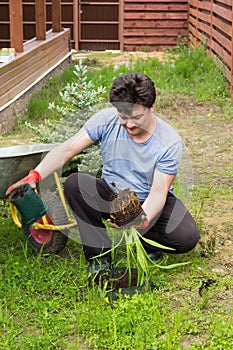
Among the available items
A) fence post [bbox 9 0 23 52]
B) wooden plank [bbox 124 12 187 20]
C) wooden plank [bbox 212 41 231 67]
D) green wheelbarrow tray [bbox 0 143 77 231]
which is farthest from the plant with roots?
wooden plank [bbox 124 12 187 20]

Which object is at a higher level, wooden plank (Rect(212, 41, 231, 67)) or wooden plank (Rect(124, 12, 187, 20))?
wooden plank (Rect(212, 41, 231, 67))

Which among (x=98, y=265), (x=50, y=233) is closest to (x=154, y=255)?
(x=98, y=265)

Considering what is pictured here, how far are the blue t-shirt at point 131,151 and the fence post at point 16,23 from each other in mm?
4635

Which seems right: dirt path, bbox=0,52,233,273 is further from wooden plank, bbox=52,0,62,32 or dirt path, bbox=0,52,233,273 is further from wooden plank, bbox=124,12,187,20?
wooden plank, bbox=124,12,187,20

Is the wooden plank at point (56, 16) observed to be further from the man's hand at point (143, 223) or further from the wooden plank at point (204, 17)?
the man's hand at point (143, 223)

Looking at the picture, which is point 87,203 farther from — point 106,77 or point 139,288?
point 106,77

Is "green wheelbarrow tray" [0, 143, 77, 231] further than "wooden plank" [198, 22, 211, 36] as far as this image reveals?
No

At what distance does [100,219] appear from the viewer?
424 cm

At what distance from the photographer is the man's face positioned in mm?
3867

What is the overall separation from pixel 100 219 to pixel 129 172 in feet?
1.12

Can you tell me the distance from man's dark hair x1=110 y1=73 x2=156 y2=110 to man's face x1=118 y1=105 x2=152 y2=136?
3 centimetres

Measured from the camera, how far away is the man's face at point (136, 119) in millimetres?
3867

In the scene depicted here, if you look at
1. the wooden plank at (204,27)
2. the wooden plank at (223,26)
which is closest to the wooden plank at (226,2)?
the wooden plank at (223,26)

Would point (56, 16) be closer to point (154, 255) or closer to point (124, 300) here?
point (154, 255)
